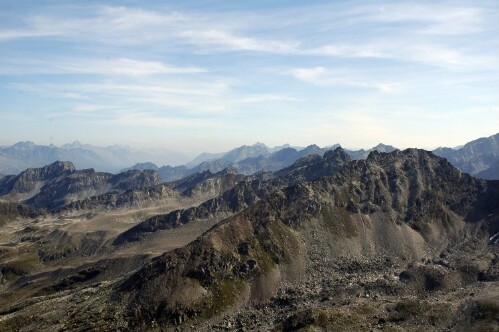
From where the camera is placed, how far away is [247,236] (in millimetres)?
187875

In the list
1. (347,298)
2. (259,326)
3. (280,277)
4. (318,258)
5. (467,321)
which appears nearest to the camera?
(467,321)

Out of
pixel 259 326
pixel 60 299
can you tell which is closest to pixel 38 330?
pixel 60 299

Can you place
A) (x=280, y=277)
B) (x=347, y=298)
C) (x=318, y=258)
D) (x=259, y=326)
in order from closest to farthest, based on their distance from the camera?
(x=259, y=326), (x=347, y=298), (x=280, y=277), (x=318, y=258)

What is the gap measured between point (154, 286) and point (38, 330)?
1512 inches

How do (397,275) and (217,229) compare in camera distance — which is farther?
(217,229)

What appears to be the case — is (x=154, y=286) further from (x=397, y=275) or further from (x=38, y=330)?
(x=397, y=275)

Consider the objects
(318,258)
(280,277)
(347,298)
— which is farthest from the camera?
(318,258)

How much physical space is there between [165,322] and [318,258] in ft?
233

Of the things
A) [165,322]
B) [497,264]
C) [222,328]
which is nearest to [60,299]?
[165,322]

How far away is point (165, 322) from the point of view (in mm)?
141125

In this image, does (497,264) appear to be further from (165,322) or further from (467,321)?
(165,322)

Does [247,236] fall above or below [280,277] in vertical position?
above

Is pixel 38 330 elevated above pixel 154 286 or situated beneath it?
situated beneath

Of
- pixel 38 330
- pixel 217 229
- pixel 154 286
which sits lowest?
pixel 38 330
